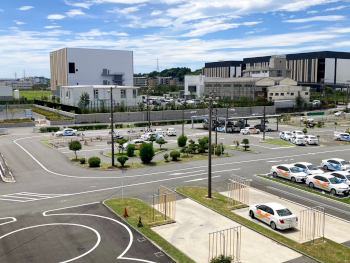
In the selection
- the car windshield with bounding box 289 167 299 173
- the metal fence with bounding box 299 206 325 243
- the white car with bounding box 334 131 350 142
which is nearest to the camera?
the metal fence with bounding box 299 206 325 243

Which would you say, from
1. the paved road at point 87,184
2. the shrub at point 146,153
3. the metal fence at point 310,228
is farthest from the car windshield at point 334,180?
the shrub at point 146,153

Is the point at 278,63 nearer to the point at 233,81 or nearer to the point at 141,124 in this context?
the point at 233,81

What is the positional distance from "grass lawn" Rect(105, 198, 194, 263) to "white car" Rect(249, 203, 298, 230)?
6.83 m

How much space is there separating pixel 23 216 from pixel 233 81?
4619 inches

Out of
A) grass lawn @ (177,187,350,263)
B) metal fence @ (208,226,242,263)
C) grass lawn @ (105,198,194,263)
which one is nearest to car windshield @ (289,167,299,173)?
grass lawn @ (177,187,350,263)

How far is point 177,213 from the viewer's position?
25344mm

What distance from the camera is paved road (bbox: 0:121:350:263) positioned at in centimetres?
2102

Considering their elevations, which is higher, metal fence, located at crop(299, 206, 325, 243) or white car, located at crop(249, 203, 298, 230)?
white car, located at crop(249, 203, 298, 230)

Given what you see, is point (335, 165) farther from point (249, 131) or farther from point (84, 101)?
point (84, 101)

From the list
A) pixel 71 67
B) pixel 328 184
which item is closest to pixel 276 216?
pixel 328 184

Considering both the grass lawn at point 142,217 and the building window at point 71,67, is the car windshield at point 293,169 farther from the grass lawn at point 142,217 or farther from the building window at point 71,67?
the building window at point 71,67

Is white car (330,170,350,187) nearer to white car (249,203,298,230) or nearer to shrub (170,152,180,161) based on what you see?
white car (249,203,298,230)

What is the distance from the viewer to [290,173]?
34.5m

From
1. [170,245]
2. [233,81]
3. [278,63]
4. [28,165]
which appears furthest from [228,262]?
[278,63]
